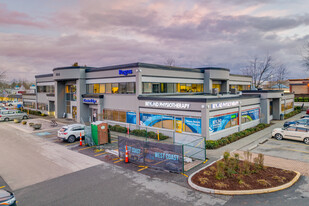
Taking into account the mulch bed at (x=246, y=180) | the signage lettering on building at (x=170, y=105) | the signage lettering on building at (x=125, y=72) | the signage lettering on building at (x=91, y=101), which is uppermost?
the signage lettering on building at (x=125, y=72)

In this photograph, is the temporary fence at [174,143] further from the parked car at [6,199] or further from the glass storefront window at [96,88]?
the glass storefront window at [96,88]

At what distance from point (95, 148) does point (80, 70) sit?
1813 centimetres

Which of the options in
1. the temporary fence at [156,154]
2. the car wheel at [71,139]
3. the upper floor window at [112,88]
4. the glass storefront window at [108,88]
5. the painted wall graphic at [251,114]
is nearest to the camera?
the temporary fence at [156,154]

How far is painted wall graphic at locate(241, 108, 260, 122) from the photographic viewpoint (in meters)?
26.9

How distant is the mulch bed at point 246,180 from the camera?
11.4 meters

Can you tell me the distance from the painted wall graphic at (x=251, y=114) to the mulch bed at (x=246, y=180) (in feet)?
45.8

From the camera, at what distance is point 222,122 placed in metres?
22.4

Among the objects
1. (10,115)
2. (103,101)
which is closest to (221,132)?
(103,101)

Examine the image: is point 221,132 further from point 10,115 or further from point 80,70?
point 10,115

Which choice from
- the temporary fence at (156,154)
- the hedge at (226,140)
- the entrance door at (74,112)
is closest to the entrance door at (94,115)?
the entrance door at (74,112)

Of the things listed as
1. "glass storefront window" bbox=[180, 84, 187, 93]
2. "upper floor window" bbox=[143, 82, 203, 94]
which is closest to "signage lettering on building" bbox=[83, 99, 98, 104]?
"upper floor window" bbox=[143, 82, 203, 94]

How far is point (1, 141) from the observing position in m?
23.4

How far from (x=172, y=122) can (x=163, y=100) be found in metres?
2.51

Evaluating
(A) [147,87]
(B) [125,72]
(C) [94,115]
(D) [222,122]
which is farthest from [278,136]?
(C) [94,115]
